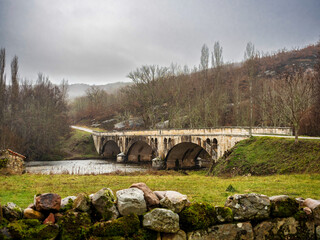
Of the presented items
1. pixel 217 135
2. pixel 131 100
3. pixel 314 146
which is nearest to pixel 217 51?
pixel 131 100

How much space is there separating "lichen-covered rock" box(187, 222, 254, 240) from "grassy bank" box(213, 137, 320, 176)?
1118 cm

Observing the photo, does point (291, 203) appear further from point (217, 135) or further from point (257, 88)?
point (257, 88)

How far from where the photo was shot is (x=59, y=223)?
17.2 feet

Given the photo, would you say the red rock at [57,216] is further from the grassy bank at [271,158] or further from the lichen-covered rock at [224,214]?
the grassy bank at [271,158]

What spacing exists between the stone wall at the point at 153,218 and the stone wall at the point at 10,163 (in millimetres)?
14419

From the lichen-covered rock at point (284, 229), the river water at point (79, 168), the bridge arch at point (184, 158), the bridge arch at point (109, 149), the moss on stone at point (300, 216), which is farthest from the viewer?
the bridge arch at point (109, 149)

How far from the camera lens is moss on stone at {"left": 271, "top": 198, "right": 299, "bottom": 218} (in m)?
6.22

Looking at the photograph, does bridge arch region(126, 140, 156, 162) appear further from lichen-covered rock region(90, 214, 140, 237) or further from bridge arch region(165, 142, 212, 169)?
lichen-covered rock region(90, 214, 140, 237)

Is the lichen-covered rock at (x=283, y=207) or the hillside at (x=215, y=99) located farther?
the hillside at (x=215, y=99)

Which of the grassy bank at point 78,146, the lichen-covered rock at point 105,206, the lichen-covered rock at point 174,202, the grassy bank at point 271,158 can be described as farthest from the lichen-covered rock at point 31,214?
the grassy bank at point 78,146

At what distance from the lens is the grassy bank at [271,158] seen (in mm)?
16303

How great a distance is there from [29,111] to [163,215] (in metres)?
55.8

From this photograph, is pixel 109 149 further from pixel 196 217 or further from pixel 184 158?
Result: pixel 196 217

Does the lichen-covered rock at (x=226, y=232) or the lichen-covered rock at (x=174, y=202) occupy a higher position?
the lichen-covered rock at (x=174, y=202)
